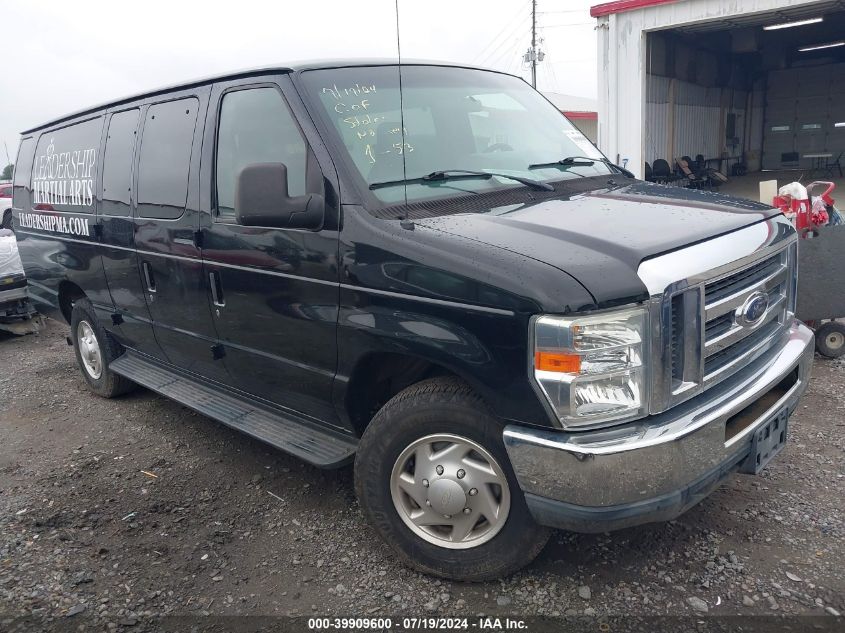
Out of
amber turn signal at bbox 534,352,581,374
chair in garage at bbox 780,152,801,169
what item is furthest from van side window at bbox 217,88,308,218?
chair in garage at bbox 780,152,801,169

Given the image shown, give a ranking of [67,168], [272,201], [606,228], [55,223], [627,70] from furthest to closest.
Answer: [627,70], [55,223], [67,168], [272,201], [606,228]

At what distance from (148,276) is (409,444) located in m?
2.25

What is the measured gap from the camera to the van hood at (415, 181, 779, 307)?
220 centimetres

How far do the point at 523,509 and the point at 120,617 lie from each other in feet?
5.48

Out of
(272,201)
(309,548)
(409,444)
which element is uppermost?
(272,201)

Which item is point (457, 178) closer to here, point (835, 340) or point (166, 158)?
point (166, 158)

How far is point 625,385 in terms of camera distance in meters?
2.23

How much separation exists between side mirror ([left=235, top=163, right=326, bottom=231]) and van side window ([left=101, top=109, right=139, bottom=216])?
178cm

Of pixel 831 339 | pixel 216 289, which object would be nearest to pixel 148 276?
pixel 216 289

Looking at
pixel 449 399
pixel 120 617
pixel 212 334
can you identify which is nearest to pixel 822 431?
pixel 449 399

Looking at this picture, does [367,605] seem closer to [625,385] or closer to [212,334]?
[625,385]

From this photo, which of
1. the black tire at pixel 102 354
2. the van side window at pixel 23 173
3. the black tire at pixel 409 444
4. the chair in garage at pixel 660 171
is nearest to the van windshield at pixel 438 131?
the black tire at pixel 409 444

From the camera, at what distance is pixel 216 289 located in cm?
349

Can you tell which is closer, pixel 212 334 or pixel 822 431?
pixel 212 334
